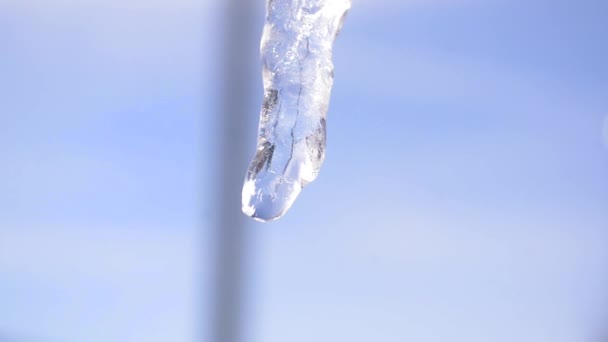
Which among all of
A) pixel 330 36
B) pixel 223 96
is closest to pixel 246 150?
pixel 223 96

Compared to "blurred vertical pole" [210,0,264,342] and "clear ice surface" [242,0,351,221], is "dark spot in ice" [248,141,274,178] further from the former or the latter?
"blurred vertical pole" [210,0,264,342]

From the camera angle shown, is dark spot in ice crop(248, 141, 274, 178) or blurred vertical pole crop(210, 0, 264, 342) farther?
blurred vertical pole crop(210, 0, 264, 342)

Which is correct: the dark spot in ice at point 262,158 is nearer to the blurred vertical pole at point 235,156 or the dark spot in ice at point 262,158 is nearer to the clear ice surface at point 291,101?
the clear ice surface at point 291,101

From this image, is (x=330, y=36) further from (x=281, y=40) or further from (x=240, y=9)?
(x=240, y=9)

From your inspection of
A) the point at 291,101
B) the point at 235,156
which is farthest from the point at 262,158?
the point at 235,156

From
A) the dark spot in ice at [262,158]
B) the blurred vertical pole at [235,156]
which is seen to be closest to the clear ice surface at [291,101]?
the dark spot in ice at [262,158]

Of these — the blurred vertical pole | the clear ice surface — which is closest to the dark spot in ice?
the clear ice surface
